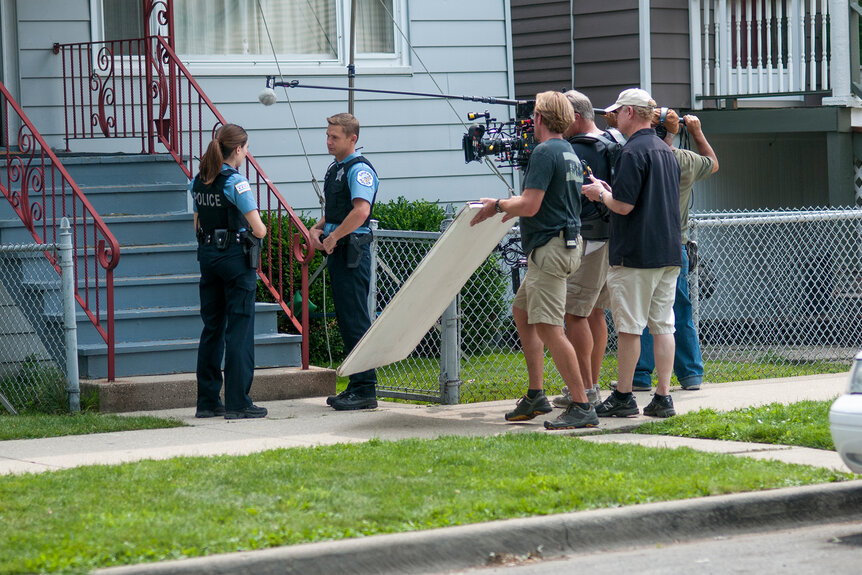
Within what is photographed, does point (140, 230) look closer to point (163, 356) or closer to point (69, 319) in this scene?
point (163, 356)

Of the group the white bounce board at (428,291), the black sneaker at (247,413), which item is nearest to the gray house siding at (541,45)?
the white bounce board at (428,291)

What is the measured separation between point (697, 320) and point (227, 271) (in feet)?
13.1

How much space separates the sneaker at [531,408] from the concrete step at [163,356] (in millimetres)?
2110

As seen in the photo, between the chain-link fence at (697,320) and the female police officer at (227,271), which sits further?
the chain-link fence at (697,320)

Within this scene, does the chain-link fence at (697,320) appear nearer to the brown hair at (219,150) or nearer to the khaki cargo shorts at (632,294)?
the khaki cargo shorts at (632,294)

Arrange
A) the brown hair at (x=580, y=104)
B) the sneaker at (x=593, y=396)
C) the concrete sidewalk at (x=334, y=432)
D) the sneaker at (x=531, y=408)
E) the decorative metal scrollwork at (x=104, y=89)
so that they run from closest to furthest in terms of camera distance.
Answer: the concrete sidewalk at (x=334, y=432) → the sneaker at (x=531, y=408) → the brown hair at (x=580, y=104) → the sneaker at (x=593, y=396) → the decorative metal scrollwork at (x=104, y=89)

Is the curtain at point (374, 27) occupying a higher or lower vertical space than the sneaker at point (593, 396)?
higher

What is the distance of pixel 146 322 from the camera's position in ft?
28.9

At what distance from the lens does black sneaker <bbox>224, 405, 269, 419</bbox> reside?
7.91 m

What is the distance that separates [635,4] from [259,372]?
6.29 meters

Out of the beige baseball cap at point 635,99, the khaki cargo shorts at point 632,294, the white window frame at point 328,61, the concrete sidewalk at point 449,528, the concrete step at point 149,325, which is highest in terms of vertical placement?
the white window frame at point 328,61

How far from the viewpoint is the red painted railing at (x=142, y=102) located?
9867 mm

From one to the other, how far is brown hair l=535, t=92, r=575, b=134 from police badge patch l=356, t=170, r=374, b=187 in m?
1.38

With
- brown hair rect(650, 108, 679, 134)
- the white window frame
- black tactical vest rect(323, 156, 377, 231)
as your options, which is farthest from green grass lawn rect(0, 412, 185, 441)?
the white window frame
